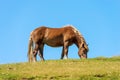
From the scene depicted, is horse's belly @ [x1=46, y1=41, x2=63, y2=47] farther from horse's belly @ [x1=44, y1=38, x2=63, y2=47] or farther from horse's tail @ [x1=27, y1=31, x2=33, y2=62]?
horse's tail @ [x1=27, y1=31, x2=33, y2=62]

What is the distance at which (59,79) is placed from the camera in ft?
63.2

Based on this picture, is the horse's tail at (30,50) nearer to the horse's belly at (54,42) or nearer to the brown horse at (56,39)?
the brown horse at (56,39)

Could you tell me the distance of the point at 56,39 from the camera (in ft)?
107

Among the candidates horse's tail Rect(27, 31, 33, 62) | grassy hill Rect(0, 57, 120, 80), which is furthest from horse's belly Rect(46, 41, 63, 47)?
grassy hill Rect(0, 57, 120, 80)

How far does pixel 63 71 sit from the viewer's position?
20.8m

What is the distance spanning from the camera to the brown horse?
32.1 m

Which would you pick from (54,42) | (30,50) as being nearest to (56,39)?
(54,42)

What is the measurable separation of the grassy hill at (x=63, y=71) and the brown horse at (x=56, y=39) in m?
7.84

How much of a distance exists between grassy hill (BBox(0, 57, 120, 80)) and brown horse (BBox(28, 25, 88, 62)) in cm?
784

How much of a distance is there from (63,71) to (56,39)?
12.0m

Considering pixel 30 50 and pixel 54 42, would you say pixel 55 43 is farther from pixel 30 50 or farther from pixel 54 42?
pixel 30 50

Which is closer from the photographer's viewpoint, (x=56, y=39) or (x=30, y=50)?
(x=30, y=50)

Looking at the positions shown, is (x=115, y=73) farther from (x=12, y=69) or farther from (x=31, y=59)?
(x=31, y=59)

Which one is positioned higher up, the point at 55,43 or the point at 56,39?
the point at 56,39
